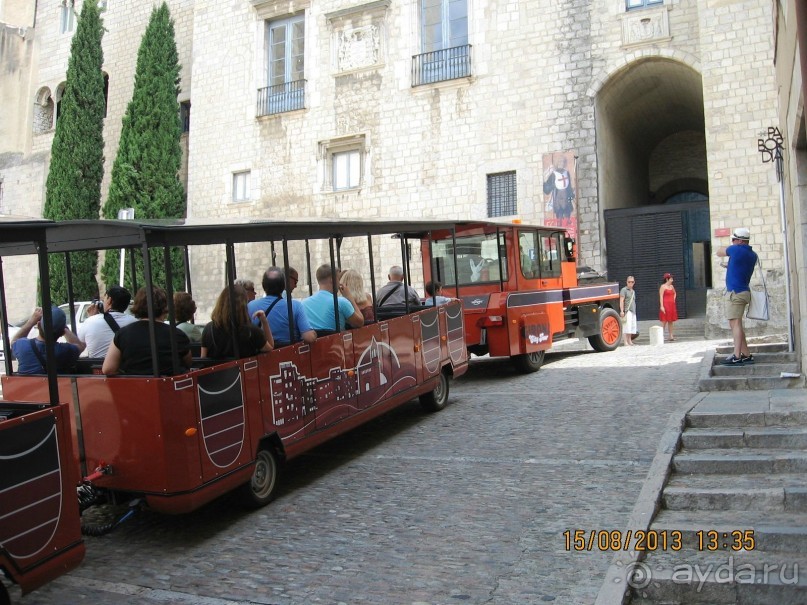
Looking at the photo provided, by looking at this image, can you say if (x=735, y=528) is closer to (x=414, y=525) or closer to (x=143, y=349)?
(x=414, y=525)

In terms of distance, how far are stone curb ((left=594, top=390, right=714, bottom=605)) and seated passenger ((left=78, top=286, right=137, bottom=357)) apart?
169 inches

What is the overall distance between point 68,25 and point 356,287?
26634 mm

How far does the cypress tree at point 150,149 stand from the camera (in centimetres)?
2328

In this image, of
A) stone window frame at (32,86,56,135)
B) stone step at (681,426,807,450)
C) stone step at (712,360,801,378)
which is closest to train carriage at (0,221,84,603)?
stone step at (681,426,807,450)

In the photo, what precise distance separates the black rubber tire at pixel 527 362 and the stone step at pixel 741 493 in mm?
6050

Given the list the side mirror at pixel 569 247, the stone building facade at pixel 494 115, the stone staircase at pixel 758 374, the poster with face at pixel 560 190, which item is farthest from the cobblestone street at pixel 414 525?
the poster with face at pixel 560 190

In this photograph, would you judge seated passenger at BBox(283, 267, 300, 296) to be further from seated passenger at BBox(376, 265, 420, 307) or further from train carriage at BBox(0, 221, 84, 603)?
train carriage at BBox(0, 221, 84, 603)

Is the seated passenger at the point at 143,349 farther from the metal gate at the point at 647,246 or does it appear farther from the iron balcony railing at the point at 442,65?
the iron balcony railing at the point at 442,65

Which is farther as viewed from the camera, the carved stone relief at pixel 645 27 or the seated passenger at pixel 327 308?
the carved stone relief at pixel 645 27

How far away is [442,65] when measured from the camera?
769 inches

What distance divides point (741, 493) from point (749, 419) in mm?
1711

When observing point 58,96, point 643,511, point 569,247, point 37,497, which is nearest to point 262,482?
point 37,497

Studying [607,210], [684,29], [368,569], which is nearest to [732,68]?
[684,29]

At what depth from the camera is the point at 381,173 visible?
20453 mm
